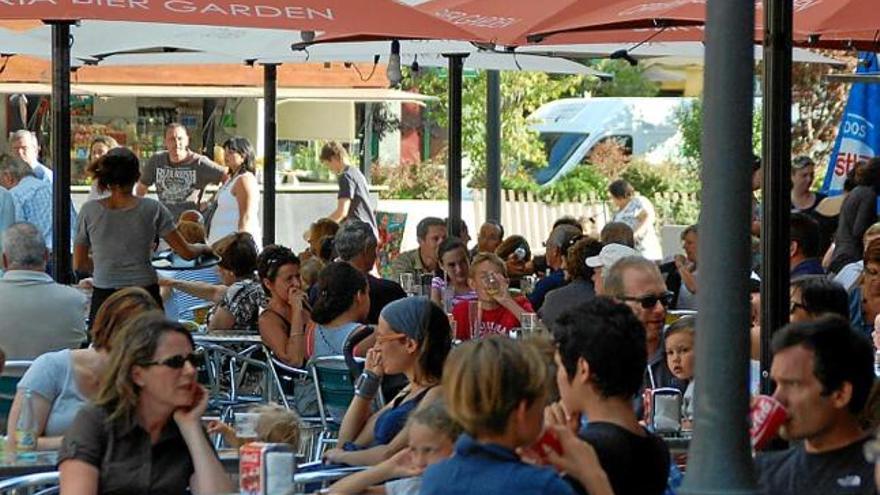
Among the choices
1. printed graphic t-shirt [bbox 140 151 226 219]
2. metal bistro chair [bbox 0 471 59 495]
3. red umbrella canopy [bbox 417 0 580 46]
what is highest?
red umbrella canopy [bbox 417 0 580 46]

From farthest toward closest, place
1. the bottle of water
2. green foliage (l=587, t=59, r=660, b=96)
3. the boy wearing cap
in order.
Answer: green foliage (l=587, t=59, r=660, b=96) → the boy wearing cap → the bottle of water

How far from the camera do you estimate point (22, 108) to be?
21734mm

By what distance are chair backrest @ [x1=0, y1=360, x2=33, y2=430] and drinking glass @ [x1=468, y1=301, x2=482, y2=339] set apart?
2787mm

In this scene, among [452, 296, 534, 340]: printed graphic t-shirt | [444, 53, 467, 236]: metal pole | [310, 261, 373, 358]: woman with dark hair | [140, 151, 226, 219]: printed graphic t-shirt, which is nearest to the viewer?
[310, 261, 373, 358]: woman with dark hair

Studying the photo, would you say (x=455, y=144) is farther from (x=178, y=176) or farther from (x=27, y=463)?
(x=27, y=463)

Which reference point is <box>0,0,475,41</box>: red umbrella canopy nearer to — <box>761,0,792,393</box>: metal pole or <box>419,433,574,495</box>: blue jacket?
<box>761,0,792,393</box>: metal pole

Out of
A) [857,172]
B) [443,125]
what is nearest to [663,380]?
[857,172]

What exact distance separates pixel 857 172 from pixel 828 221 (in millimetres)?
918

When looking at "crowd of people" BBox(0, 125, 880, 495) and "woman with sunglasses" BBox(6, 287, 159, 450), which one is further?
"woman with sunglasses" BBox(6, 287, 159, 450)

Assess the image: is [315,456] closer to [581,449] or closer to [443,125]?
[581,449]

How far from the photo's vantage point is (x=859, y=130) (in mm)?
15930

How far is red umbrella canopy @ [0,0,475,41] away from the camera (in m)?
9.30

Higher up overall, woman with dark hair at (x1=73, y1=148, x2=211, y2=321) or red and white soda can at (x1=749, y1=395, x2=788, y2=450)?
woman with dark hair at (x1=73, y1=148, x2=211, y2=321)

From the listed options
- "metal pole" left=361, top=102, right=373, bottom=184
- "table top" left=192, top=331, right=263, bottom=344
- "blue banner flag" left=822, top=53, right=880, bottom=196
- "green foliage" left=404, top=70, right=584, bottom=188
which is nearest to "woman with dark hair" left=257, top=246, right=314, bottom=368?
"table top" left=192, top=331, right=263, bottom=344
